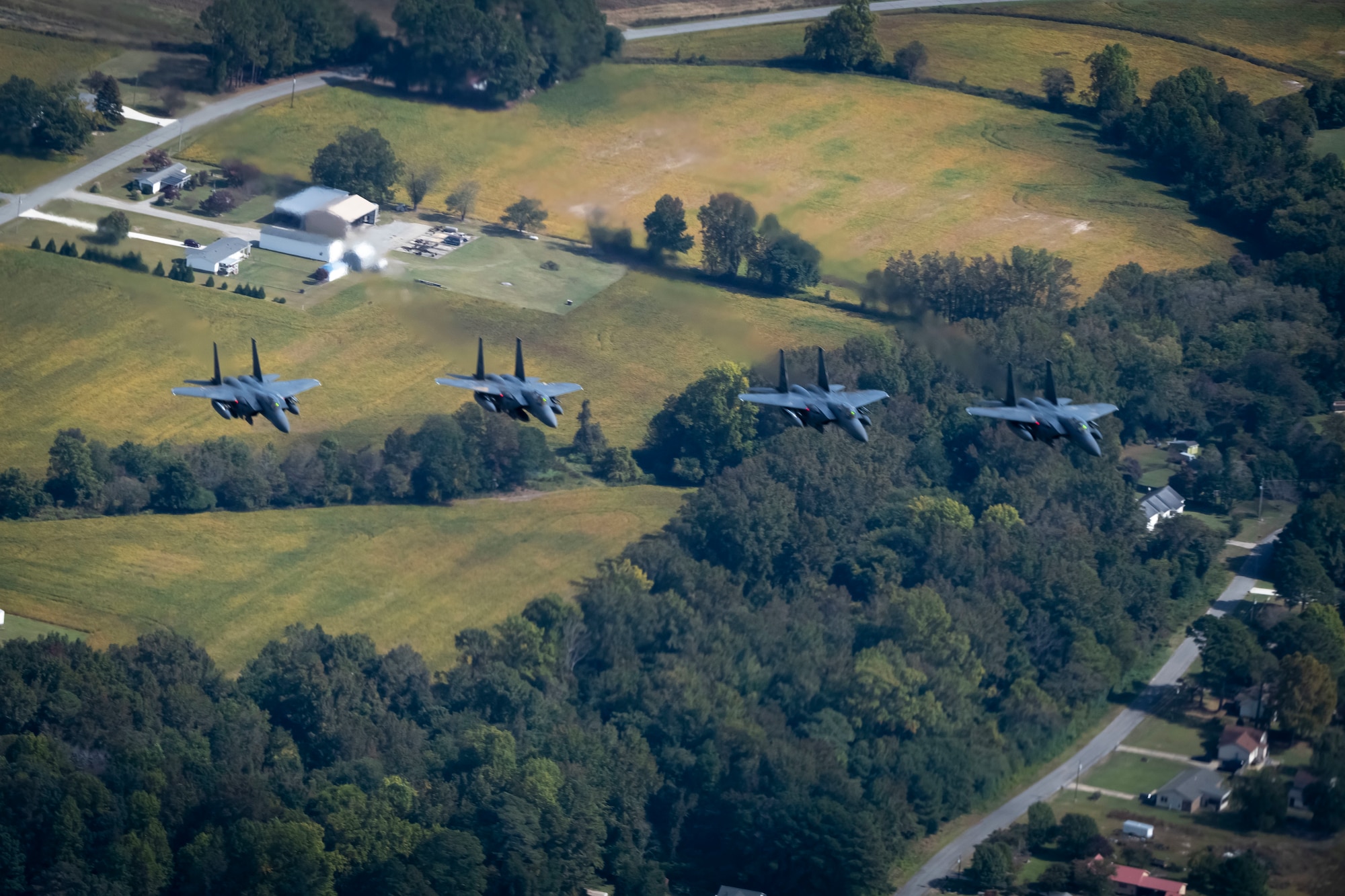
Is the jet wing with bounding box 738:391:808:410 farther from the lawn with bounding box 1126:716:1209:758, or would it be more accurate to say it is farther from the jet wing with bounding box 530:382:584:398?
the lawn with bounding box 1126:716:1209:758

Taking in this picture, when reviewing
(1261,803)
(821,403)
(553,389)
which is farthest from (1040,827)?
(553,389)

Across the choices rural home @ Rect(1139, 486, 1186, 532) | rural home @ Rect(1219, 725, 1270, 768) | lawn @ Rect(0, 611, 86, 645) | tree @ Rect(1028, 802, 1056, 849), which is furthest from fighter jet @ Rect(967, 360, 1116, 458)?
lawn @ Rect(0, 611, 86, 645)

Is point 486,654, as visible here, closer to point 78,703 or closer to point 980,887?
point 78,703

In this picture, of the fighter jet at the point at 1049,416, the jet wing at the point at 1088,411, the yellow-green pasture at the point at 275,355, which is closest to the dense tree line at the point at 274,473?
the yellow-green pasture at the point at 275,355

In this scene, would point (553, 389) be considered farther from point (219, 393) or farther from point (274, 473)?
point (274, 473)

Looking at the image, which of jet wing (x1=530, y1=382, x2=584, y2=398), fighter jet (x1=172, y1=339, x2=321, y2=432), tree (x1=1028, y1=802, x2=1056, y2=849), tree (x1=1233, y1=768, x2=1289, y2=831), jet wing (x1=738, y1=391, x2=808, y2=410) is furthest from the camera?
tree (x1=1233, y1=768, x2=1289, y2=831)

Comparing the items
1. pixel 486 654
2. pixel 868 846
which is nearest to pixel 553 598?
pixel 486 654
